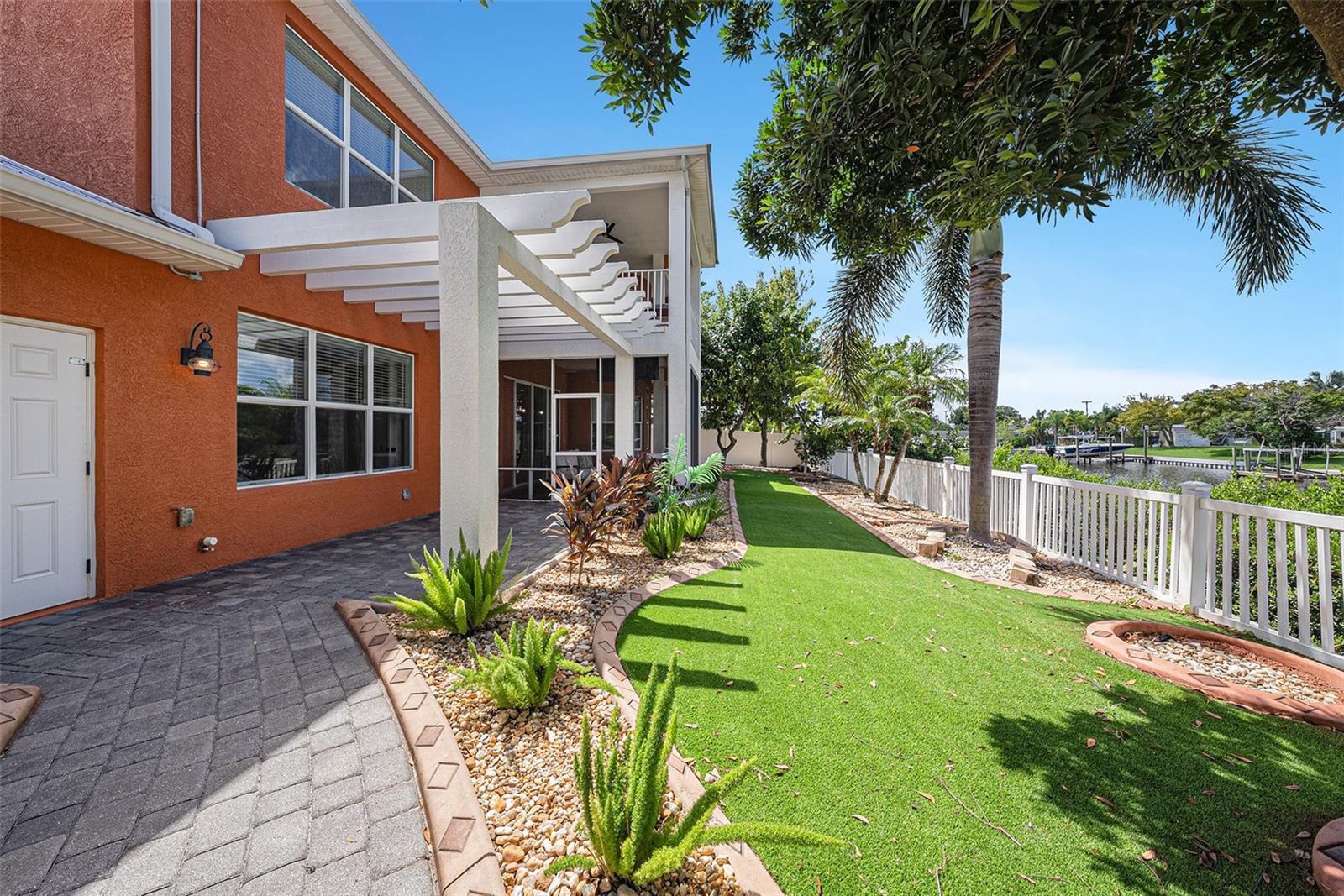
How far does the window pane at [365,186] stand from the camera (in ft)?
24.5

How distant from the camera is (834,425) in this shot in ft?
44.8

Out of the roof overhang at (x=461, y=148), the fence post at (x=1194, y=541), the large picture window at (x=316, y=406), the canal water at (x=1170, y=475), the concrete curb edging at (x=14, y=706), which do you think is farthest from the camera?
the canal water at (x=1170, y=475)

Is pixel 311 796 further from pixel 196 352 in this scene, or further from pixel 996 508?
pixel 996 508

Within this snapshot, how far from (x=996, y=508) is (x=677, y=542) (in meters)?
5.75

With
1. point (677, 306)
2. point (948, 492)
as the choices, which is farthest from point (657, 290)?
point (948, 492)

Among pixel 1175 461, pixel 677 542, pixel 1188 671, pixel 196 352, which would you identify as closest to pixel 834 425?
pixel 677 542

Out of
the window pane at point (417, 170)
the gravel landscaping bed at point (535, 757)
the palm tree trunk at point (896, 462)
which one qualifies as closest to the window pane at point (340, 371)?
the window pane at point (417, 170)

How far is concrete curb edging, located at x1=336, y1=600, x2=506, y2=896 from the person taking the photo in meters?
1.81

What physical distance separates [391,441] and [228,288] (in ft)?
10.9

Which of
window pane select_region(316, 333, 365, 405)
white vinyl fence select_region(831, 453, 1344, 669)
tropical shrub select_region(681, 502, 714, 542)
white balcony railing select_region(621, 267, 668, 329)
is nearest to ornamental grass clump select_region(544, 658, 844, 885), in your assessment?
white vinyl fence select_region(831, 453, 1344, 669)

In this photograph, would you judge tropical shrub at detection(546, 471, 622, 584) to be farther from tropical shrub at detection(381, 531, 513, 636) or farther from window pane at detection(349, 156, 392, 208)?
window pane at detection(349, 156, 392, 208)

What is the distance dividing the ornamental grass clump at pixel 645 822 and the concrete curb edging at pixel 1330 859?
1.79 m

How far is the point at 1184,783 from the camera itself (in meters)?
2.45

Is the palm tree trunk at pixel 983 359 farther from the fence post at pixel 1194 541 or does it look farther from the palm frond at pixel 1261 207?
the fence post at pixel 1194 541
